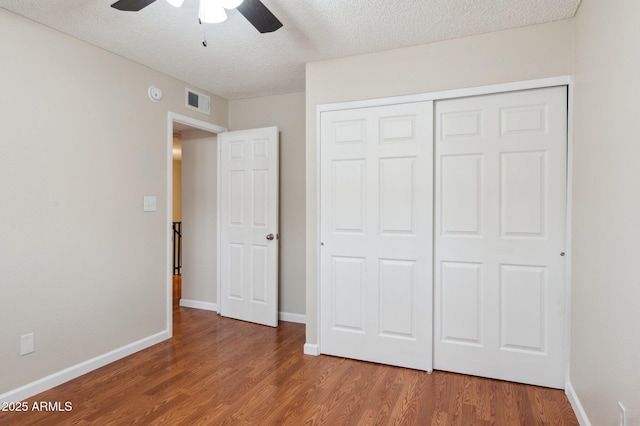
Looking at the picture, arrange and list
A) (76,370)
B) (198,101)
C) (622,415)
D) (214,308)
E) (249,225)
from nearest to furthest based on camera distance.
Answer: (622,415), (76,370), (198,101), (249,225), (214,308)

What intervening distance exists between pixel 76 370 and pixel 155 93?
2.34 m

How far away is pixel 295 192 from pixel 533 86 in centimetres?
240

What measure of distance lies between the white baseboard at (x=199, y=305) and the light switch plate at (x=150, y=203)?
1540mm

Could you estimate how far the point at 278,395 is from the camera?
2412mm

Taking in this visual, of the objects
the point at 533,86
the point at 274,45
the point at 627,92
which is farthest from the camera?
the point at 274,45

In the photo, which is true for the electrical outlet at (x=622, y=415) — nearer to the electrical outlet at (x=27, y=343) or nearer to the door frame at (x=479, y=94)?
the door frame at (x=479, y=94)

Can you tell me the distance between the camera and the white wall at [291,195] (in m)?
4.00

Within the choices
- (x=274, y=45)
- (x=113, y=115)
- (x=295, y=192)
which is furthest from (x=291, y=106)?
(x=113, y=115)

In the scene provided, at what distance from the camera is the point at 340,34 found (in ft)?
8.63

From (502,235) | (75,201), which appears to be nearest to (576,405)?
(502,235)

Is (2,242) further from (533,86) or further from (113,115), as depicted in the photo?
(533,86)

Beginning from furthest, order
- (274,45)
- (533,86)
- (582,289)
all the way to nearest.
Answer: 1. (274,45)
2. (533,86)
3. (582,289)

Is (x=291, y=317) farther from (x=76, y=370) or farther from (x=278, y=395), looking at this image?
(x=76, y=370)

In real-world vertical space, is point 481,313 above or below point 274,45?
below
